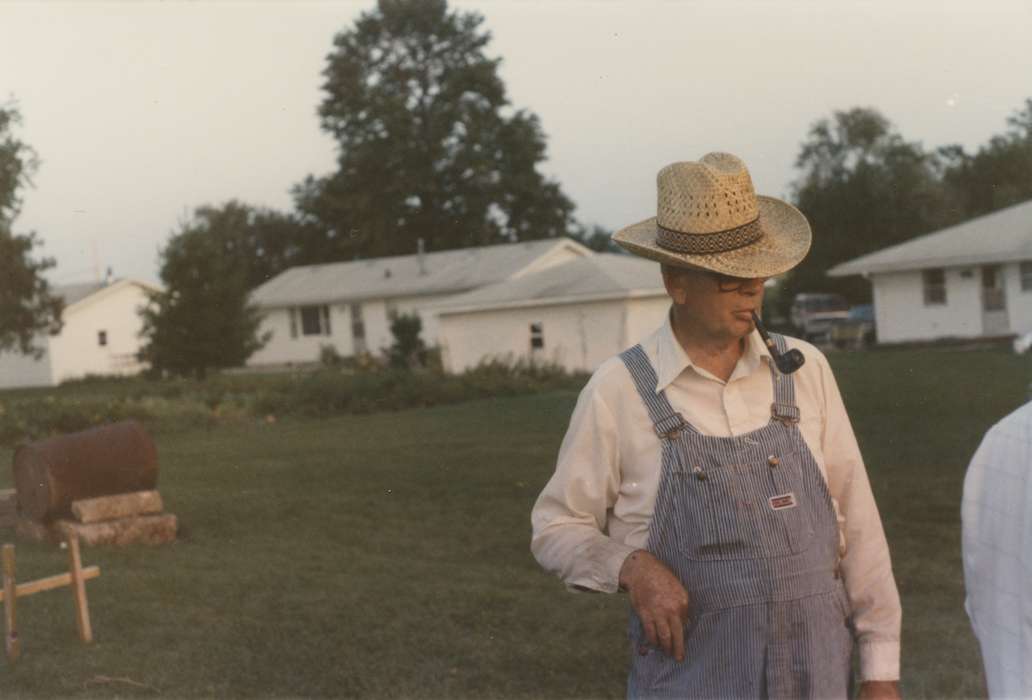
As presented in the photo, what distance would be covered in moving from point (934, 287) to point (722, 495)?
37.9 meters

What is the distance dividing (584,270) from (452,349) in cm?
459

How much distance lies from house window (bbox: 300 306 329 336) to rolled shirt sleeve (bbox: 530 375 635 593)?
4650 cm

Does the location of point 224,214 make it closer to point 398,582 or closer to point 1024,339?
point 1024,339

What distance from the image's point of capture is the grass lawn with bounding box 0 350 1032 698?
22.2 ft

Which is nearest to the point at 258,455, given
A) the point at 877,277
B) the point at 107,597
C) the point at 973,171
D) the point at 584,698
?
the point at 107,597

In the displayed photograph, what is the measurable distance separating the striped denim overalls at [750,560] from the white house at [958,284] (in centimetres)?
3557

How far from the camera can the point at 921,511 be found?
1090 cm

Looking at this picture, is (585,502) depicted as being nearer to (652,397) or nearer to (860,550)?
(652,397)

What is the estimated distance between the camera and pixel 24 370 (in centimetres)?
3962

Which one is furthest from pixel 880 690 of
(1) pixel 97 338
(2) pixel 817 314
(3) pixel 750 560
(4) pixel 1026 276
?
(1) pixel 97 338

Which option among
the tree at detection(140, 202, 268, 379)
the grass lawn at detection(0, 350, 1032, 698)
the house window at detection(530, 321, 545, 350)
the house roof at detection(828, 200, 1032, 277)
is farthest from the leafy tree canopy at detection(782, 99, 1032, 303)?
the grass lawn at detection(0, 350, 1032, 698)

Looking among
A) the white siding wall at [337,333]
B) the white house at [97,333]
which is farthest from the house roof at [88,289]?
the white siding wall at [337,333]

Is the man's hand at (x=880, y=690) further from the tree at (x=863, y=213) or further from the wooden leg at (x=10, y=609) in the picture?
the tree at (x=863, y=213)

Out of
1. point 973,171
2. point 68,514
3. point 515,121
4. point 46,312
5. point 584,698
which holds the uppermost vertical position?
point 515,121
